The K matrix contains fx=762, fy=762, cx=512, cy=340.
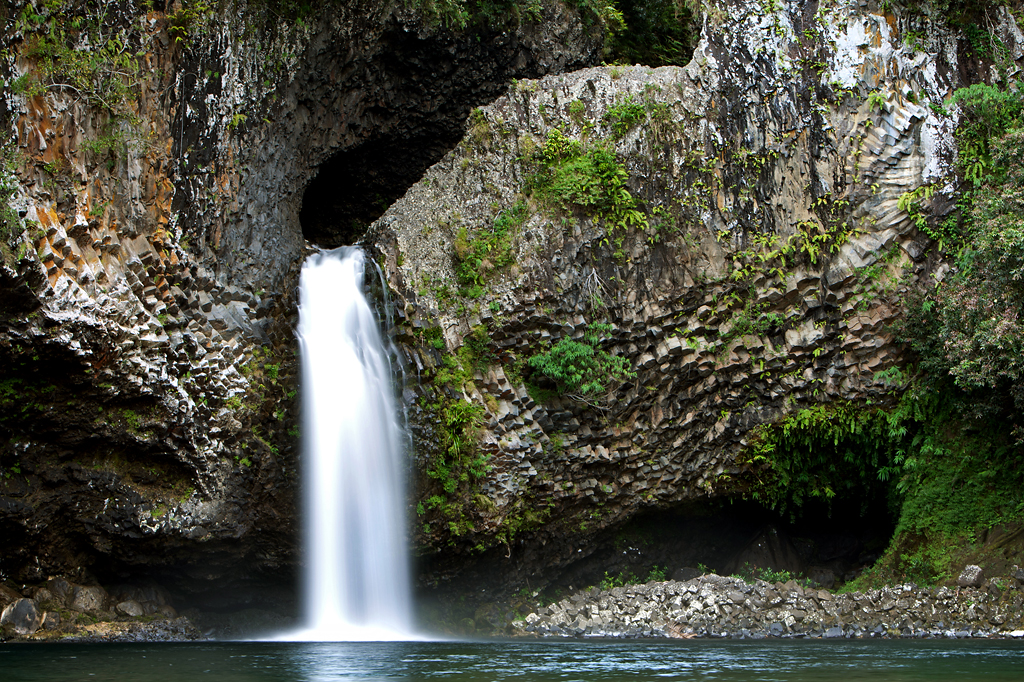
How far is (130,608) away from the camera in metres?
12.0

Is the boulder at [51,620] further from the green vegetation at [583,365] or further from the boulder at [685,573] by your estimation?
the boulder at [685,573]

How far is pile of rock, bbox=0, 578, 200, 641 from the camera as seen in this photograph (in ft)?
36.0

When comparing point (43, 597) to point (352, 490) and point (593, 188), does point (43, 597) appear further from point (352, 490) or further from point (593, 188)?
point (593, 188)

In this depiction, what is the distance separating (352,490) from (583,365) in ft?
14.0

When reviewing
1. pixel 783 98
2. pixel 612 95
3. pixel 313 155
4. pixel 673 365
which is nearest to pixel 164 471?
pixel 313 155

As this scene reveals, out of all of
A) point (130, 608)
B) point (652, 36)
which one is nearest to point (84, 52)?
point (130, 608)

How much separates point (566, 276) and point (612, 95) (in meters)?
3.65

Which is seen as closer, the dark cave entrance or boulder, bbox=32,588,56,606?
boulder, bbox=32,588,56,606

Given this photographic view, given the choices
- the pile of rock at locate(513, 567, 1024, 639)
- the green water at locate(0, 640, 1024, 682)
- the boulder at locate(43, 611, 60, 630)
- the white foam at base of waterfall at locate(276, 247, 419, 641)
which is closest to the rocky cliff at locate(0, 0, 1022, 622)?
the white foam at base of waterfall at locate(276, 247, 419, 641)

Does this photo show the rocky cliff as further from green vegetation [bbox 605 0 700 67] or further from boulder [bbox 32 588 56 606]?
green vegetation [bbox 605 0 700 67]

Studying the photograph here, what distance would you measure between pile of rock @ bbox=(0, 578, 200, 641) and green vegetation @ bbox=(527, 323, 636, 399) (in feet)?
23.5

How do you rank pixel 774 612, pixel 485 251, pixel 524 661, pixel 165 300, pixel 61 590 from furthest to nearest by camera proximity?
1. pixel 485 251
2. pixel 774 612
3. pixel 165 300
4. pixel 61 590
5. pixel 524 661

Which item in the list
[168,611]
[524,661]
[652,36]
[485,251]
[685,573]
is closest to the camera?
[524,661]

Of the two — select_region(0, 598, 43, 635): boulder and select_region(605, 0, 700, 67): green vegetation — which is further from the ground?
select_region(605, 0, 700, 67): green vegetation
